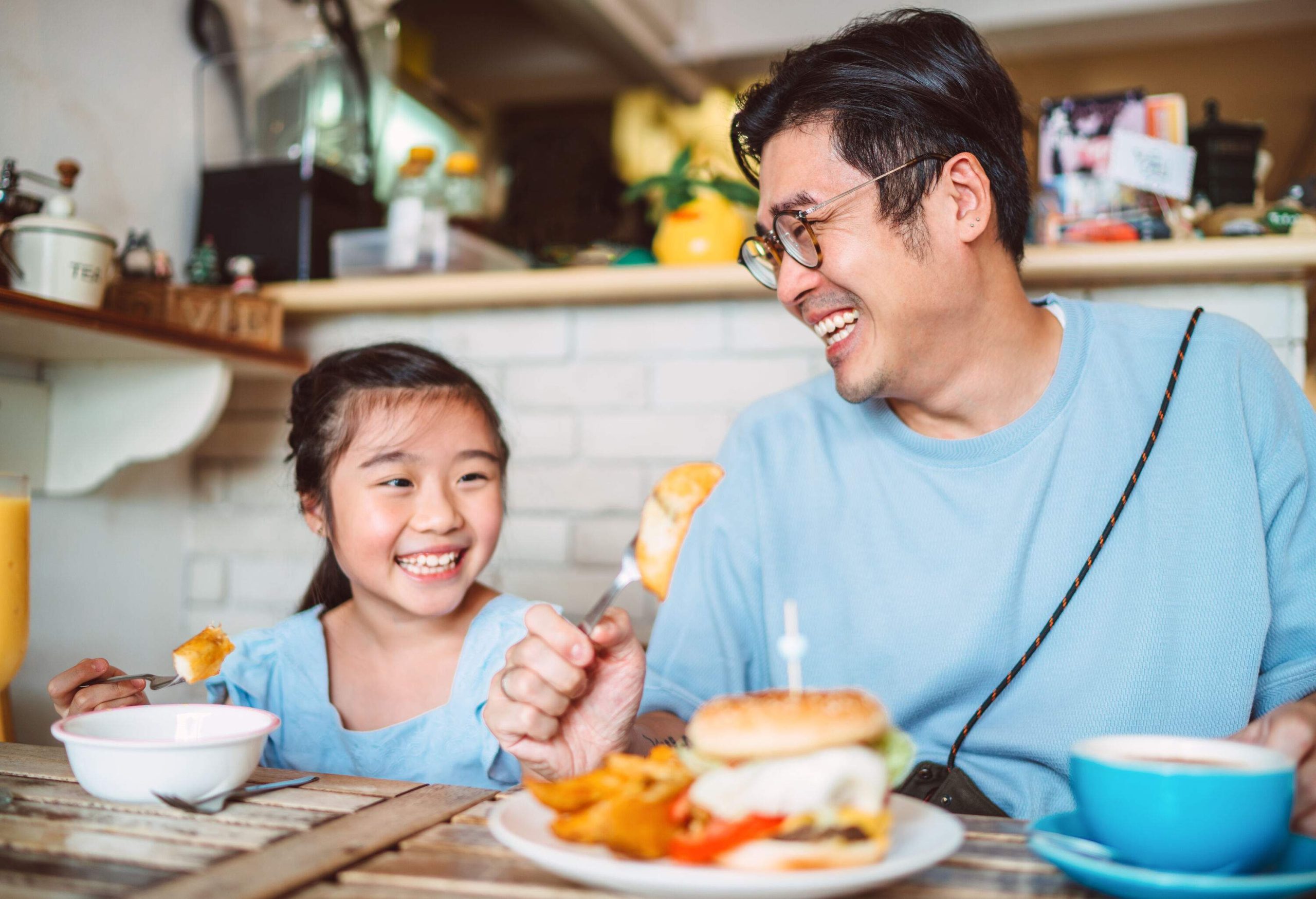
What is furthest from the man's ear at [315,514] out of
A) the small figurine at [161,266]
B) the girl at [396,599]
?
the small figurine at [161,266]

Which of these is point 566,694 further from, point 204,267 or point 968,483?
point 204,267

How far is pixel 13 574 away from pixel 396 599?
461 millimetres

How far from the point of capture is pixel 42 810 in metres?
0.87

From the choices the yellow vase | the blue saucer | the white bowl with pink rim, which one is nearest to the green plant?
the yellow vase

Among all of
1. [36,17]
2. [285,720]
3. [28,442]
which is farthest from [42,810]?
[36,17]

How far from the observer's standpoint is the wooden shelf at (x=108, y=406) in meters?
1.75

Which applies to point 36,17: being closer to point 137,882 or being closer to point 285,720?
point 285,720

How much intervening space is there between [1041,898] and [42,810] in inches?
31.3

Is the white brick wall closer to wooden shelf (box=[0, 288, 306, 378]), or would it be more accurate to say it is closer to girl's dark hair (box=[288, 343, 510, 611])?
wooden shelf (box=[0, 288, 306, 378])

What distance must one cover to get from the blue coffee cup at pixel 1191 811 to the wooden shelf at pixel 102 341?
1.40 meters

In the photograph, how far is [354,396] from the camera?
60.7 inches

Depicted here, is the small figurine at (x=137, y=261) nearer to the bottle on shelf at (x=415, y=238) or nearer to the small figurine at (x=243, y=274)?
the small figurine at (x=243, y=274)

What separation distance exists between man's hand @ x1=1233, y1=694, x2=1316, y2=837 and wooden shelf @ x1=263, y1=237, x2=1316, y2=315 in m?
0.87

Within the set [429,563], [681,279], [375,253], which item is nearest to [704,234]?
[681,279]
